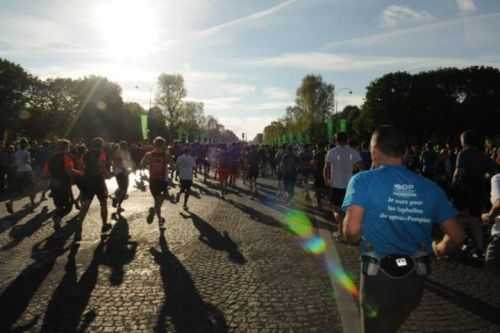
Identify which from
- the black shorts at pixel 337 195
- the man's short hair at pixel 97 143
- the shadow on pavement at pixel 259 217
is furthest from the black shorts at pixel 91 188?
the black shorts at pixel 337 195

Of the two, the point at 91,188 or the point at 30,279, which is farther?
the point at 91,188

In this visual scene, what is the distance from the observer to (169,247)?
7.85 m

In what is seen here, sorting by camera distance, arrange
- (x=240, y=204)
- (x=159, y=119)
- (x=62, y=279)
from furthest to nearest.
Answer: (x=159, y=119), (x=240, y=204), (x=62, y=279)

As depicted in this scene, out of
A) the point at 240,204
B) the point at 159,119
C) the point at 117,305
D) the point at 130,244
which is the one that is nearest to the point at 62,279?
the point at 117,305

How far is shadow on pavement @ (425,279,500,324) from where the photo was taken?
4664mm

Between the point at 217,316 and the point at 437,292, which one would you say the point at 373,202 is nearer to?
the point at 217,316

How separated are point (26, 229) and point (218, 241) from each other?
13.9ft

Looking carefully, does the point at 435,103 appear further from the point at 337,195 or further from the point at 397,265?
the point at 397,265

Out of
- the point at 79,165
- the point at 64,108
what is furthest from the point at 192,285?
the point at 64,108

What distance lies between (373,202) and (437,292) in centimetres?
353

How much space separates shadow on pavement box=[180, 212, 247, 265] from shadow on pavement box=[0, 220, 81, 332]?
245cm

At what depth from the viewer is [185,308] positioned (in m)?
4.80

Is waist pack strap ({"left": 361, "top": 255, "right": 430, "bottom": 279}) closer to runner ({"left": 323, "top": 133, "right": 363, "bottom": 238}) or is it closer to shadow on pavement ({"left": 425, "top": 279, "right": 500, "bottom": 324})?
shadow on pavement ({"left": 425, "top": 279, "right": 500, "bottom": 324})

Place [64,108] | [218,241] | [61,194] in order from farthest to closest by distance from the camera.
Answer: [64,108] → [61,194] → [218,241]
